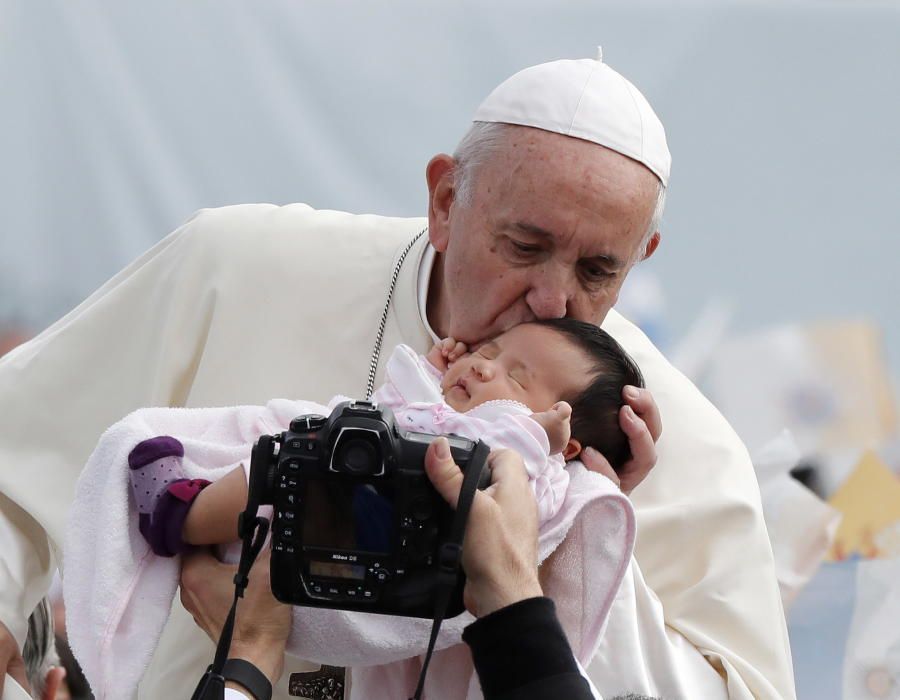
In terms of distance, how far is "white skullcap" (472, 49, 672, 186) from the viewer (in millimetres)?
2547

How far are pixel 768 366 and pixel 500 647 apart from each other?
318cm

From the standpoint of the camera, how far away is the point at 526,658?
1711 mm

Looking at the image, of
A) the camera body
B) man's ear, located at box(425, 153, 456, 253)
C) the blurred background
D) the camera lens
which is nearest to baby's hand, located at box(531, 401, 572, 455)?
the camera body

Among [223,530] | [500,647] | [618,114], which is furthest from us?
[618,114]

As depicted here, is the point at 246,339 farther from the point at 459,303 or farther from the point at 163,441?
the point at 163,441

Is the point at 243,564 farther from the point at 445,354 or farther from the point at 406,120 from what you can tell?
the point at 406,120

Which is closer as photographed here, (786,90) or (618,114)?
(618,114)

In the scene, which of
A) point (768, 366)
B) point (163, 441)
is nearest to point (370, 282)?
point (163, 441)

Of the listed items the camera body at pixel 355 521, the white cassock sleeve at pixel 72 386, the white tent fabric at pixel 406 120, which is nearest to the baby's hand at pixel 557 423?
the camera body at pixel 355 521

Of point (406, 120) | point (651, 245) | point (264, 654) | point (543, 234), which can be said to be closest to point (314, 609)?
point (264, 654)

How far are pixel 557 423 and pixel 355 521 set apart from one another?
38 cm

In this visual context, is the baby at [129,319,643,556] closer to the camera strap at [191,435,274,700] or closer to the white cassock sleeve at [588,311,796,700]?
the camera strap at [191,435,274,700]

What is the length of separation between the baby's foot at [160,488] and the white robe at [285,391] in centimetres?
59

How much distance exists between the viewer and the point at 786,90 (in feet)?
16.1
